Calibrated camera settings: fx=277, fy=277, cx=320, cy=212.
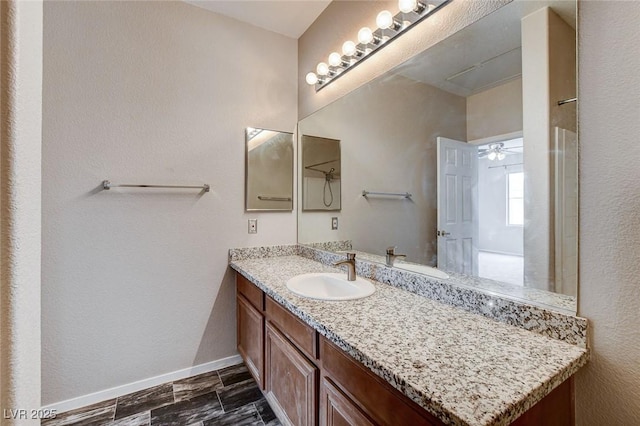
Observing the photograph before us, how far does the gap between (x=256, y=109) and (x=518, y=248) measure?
1923mm

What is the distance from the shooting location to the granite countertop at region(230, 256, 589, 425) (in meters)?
0.60

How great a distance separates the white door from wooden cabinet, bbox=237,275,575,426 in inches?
21.5

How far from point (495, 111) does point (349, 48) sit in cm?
100

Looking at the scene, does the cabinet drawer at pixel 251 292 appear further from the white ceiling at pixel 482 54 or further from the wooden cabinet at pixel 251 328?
the white ceiling at pixel 482 54

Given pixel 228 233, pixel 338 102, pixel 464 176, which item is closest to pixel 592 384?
pixel 464 176

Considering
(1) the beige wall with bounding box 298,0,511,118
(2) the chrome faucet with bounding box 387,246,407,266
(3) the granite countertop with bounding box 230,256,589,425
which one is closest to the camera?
(3) the granite countertop with bounding box 230,256,589,425

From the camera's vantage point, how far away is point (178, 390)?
180cm

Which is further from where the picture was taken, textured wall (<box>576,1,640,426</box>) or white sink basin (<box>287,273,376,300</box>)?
white sink basin (<box>287,273,376,300</box>)

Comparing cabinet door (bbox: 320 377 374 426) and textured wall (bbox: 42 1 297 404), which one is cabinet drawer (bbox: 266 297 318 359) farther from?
textured wall (bbox: 42 1 297 404)

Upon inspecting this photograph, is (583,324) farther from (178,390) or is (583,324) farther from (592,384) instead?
(178,390)

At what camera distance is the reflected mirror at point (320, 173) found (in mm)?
2092

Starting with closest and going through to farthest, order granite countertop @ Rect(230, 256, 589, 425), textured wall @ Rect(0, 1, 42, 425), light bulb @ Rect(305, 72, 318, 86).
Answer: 1. textured wall @ Rect(0, 1, 42, 425)
2. granite countertop @ Rect(230, 256, 589, 425)
3. light bulb @ Rect(305, 72, 318, 86)

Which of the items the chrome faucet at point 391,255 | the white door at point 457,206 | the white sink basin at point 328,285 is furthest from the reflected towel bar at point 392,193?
the white sink basin at point 328,285

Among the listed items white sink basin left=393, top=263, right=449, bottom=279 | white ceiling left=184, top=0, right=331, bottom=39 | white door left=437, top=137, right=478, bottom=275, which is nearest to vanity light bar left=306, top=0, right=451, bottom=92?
white ceiling left=184, top=0, right=331, bottom=39
